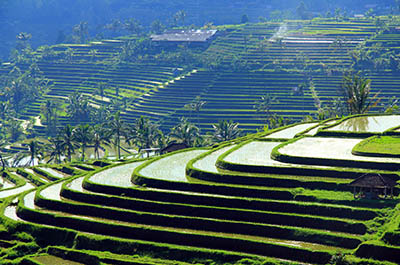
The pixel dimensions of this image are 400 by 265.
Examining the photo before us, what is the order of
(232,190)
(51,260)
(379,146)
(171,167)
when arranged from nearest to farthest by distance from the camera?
(51,260) < (232,190) < (379,146) < (171,167)

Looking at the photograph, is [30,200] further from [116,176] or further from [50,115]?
[50,115]

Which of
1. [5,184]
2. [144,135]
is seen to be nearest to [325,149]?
[144,135]

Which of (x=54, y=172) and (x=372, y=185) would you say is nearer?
(x=372, y=185)

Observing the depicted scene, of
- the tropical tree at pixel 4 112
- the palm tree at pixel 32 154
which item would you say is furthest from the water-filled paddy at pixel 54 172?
the tropical tree at pixel 4 112

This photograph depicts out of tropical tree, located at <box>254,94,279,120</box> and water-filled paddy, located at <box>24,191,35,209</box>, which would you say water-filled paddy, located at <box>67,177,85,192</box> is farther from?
tropical tree, located at <box>254,94,279,120</box>

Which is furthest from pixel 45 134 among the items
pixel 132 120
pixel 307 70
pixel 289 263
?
pixel 289 263

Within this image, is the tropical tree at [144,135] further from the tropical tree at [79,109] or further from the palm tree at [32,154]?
the tropical tree at [79,109]
